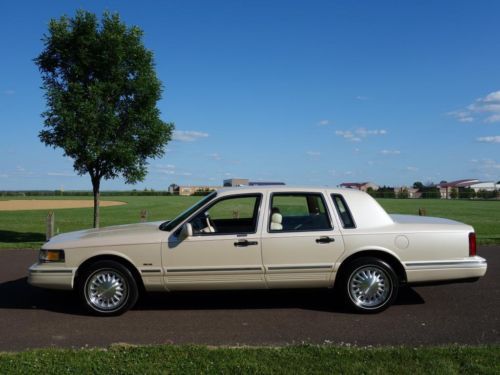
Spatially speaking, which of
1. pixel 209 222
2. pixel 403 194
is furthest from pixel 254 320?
pixel 403 194

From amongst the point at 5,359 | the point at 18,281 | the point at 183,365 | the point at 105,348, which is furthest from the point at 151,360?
the point at 18,281

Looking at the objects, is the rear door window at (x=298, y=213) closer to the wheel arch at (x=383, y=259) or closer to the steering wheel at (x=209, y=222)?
the wheel arch at (x=383, y=259)

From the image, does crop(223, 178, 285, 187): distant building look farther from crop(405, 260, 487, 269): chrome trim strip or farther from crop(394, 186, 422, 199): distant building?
crop(394, 186, 422, 199): distant building

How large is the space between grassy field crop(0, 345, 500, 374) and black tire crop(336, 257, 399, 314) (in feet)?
5.12

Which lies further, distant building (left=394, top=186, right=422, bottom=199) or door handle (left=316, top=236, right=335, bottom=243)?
distant building (left=394, top=186, right=422, bottom=199)

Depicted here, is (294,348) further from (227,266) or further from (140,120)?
(140,120)

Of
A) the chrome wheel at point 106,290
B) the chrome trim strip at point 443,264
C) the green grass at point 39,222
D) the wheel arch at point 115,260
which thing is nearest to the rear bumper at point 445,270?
the chrome trim strip at point 443,264

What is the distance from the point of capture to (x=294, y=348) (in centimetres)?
466

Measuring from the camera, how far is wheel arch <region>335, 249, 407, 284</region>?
6309mm

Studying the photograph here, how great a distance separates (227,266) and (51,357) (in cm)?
239

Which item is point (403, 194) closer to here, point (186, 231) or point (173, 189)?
point (173, 189)

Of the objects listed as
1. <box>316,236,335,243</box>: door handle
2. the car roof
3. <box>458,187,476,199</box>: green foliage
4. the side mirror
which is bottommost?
<box>316,236,335,243</box>: door handle

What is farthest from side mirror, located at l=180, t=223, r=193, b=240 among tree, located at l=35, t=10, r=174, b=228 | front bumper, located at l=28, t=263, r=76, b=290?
tree, located at l=35, t=10, r=174, b=228

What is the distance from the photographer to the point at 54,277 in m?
6.27
